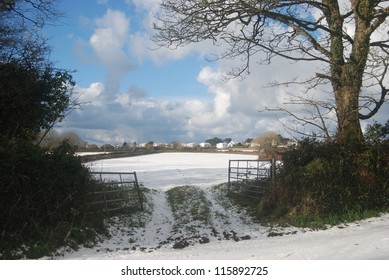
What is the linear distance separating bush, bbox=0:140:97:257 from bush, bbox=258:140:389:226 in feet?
21.5

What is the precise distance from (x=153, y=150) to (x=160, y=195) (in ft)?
123

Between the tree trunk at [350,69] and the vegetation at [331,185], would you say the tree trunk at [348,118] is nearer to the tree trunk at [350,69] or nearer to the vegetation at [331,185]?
the tree trunk at [350,69]

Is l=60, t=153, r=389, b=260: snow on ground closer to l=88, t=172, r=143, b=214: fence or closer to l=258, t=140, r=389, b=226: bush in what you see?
l=88, t=172, r=143, b=214: fence

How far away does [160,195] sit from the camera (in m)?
18.5

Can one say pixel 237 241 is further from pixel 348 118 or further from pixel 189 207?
pixel 348 118

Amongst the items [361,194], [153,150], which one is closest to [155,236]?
[361,194]

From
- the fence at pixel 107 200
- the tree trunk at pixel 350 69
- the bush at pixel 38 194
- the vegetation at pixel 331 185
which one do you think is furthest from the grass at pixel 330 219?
the bush at pixel 38 194

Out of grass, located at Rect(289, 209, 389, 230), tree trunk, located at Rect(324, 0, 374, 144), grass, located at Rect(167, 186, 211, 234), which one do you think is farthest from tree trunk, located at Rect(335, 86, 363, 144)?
grass, located at Rect(167, 186, 211, 234)

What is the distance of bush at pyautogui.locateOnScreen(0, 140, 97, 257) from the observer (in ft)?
29.2

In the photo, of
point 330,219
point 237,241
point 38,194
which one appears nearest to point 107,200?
point 38,194

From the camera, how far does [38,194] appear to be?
9594 millimetres

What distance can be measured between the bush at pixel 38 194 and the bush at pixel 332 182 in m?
6.54

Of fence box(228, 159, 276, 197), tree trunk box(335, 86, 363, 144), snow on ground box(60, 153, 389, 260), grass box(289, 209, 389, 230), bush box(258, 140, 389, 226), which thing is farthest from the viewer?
fence box(228, 159, 276, 197)
